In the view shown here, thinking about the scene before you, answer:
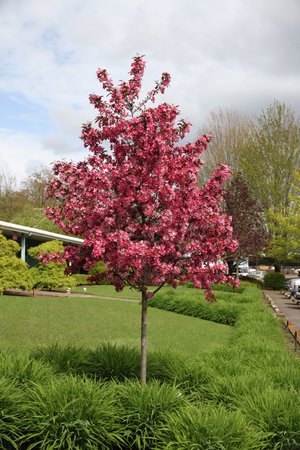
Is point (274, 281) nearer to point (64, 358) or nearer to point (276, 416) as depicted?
point (64, 358)

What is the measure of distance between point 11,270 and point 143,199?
59.3ft

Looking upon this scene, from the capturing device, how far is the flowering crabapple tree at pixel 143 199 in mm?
7137

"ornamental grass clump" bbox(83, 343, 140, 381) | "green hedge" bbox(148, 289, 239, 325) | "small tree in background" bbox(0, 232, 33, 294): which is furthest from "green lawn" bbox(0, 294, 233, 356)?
"small tree in background" bbox(0, 232, 33, 294)

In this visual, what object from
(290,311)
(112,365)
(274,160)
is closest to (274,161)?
(274,160)

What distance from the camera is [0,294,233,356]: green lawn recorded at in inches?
499

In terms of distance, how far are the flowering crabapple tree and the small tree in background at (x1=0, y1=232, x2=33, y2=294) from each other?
16746 mm

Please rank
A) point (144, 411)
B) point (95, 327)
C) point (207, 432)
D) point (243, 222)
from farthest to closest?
point (243, 222) < point (95, 327) < point (144, 411) < point (207, 432)

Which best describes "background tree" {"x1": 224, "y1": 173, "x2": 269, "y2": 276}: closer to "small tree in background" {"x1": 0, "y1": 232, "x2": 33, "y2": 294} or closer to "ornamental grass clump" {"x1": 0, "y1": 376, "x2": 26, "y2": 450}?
"small tree in background" {"x1": 0, "y1": 232, "x2": 33, "y2": 294}

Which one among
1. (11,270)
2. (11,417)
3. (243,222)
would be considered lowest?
(11,417)

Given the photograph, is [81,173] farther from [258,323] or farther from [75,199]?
[258,323]

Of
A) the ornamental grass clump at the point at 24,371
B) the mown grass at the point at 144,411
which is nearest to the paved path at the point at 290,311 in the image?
the mown grass at the point at 144,411

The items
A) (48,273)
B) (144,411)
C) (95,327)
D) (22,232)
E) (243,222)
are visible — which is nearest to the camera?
(144,411)

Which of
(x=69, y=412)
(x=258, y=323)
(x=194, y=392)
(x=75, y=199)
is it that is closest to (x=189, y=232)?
(x=75, y=199)

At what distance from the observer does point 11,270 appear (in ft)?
78.5
